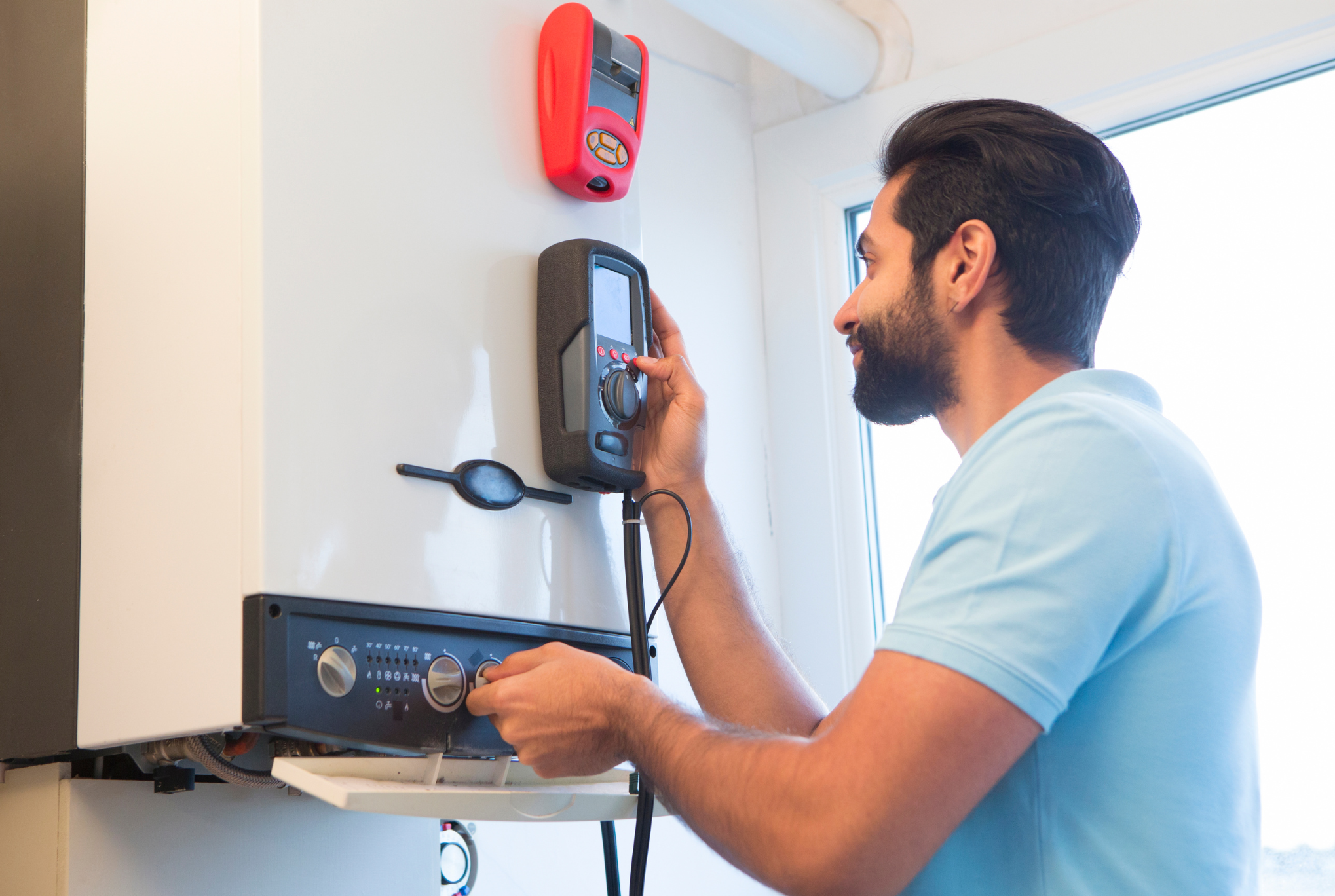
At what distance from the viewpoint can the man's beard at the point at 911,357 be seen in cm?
113

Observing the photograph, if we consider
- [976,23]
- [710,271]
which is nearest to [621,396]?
[710,271]

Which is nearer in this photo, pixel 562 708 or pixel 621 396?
pixel 562 708

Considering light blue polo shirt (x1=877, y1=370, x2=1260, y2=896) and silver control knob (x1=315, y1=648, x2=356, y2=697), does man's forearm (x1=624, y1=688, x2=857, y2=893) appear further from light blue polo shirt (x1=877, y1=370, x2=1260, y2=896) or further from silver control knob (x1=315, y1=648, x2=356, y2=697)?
silver control knob (x1=315, y1=648, x2=356, y2=697)

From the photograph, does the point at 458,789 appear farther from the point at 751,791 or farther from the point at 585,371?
the point at 585,371

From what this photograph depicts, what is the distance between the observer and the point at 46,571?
3.13ft

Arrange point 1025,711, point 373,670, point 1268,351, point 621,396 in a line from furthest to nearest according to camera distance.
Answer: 1. point 1268,351
2. point 621,396
3. point 373,670
4. point 1025,711

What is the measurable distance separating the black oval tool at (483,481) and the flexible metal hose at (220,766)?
0.83 ft

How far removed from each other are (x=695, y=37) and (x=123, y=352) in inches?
53.4

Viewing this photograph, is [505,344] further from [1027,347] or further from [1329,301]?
[1329,301]

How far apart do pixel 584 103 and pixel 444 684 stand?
22.6 inches

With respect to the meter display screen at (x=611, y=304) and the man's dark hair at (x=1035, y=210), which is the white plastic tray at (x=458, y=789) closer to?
the meter display screen at (x=611, y=304)

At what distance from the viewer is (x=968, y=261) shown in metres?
1.12

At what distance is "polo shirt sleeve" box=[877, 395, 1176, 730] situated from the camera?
76 cm

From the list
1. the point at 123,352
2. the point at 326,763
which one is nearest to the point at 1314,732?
the point at 326,763
